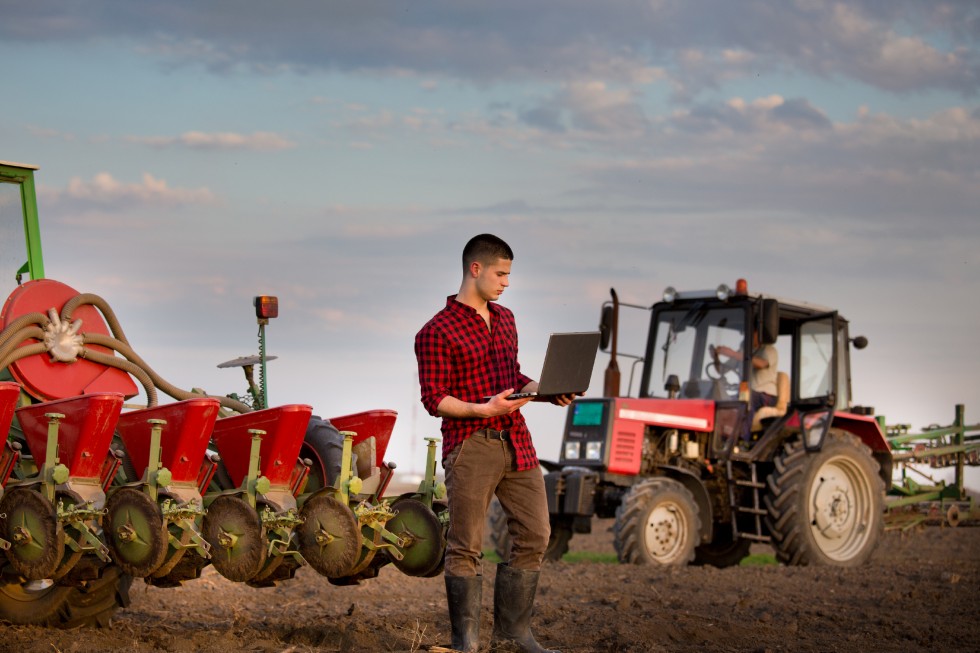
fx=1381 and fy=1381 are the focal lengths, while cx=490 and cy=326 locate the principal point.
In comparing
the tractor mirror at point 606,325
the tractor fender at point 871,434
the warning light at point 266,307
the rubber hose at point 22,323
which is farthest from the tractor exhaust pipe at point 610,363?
the rubber hose at point 22,323

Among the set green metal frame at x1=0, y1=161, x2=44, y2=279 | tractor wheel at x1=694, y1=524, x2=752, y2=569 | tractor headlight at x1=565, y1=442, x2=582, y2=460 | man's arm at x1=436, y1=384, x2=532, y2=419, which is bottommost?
tractor wheel at x1=694, y1=524, x2=752, y2=569

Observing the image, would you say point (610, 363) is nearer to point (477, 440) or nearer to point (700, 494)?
point (700, 494)

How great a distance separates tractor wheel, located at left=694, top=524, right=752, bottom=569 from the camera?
14.6 metres

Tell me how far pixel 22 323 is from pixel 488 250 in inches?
108

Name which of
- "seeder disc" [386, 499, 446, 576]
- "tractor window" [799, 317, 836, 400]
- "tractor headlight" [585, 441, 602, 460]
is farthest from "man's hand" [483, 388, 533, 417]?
"tractor window" [799, 317, 836, 400]

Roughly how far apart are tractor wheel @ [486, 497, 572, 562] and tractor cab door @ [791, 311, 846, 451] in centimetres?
269

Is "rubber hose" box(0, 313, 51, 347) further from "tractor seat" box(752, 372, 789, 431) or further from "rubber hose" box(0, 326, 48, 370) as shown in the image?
"tractor seat" box(752, 372, 789, 431)

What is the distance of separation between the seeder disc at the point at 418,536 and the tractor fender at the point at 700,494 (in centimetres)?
657

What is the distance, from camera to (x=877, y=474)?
565 inches

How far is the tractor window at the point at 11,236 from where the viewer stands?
8031mm

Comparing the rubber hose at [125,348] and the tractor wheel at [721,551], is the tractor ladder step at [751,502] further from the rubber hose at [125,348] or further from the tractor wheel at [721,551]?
the rubber hose at [125,348]

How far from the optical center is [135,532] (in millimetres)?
6543

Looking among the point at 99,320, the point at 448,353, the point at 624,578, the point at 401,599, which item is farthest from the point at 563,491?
the point at 448,353

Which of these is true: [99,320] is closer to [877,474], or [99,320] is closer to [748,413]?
[748,413]
